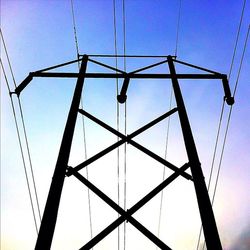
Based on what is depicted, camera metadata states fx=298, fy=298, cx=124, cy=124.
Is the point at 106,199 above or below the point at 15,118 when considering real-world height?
below

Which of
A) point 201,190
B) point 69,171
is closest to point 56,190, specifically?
point 69,171

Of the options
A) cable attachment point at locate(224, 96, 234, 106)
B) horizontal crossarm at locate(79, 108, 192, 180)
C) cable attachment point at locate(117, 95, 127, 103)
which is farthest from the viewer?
cable attachment point at locate(224, 96, 234, 106)

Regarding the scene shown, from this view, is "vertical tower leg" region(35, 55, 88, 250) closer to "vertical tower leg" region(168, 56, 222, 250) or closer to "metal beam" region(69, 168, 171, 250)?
"metal beam" region(69, 168, 171, 250)

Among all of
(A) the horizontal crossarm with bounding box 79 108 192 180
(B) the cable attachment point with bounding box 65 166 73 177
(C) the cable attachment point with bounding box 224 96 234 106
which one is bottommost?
(B) the cable attachment point with bounding box 65 166 73 177

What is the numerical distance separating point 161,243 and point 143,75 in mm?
3877

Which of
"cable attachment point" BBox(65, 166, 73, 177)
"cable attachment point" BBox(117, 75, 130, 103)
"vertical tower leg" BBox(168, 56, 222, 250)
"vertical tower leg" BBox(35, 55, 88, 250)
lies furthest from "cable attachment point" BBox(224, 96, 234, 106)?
"cable attachment point" BBox(65, 166, 73, 177)

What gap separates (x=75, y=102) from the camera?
6.07m

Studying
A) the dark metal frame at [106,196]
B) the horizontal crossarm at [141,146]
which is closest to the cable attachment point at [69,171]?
the dark metal frame at [106,196]

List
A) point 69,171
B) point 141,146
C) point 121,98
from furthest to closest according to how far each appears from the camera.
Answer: point 121,98, point 141,146, point 69,171

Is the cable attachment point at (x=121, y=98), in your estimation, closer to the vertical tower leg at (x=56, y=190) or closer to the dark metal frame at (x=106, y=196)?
the dark metal frame at (x=106, y=196)

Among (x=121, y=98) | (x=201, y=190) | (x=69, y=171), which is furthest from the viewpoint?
(x=121, y=98)

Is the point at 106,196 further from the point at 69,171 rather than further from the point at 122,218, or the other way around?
the point at 69,171

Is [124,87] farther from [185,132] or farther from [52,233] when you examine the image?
[52,233]

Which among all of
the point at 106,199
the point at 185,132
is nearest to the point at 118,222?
the point at 106,199
